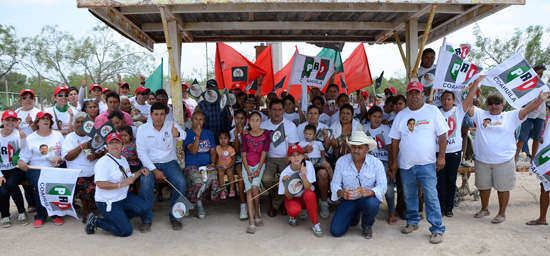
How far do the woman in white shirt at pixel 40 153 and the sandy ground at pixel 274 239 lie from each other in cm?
21

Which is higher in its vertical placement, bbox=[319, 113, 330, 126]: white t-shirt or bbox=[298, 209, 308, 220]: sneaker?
bbox=[319, 113, 330, 126]: white t-shirt

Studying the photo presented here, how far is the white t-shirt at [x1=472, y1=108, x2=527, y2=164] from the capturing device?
4914 millimetres

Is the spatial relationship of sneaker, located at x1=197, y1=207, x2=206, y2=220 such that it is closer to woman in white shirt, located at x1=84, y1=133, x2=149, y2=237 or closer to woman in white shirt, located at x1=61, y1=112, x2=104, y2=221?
woman in white shirt, located at x1=84, y1=133, x2=149, y2=237

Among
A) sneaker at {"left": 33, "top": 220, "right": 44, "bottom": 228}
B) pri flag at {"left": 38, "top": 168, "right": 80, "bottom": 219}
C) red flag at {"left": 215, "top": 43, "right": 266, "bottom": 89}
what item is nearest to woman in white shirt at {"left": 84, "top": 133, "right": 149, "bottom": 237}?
pri flag at {"left": 38, "top": 168, "right": 80, "bottom": 219}

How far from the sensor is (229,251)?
4199 mm

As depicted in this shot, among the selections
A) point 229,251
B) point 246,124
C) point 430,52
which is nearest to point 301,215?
point 229,251

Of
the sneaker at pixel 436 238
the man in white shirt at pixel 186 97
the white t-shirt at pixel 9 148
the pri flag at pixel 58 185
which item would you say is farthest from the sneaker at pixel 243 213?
the white t-shirt at pixel 9 148

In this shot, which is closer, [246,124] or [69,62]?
[246,124]

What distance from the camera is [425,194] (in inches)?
178

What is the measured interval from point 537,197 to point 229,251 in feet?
18.2

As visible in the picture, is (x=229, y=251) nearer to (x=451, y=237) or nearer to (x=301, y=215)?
(x=301, y=215)


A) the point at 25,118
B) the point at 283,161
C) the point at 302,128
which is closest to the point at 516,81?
the point at 302,128

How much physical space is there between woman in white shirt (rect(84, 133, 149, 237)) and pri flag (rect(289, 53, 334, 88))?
3272mm

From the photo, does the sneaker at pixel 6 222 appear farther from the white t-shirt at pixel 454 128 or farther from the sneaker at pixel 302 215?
the white t-shirt at pixel 454 128
